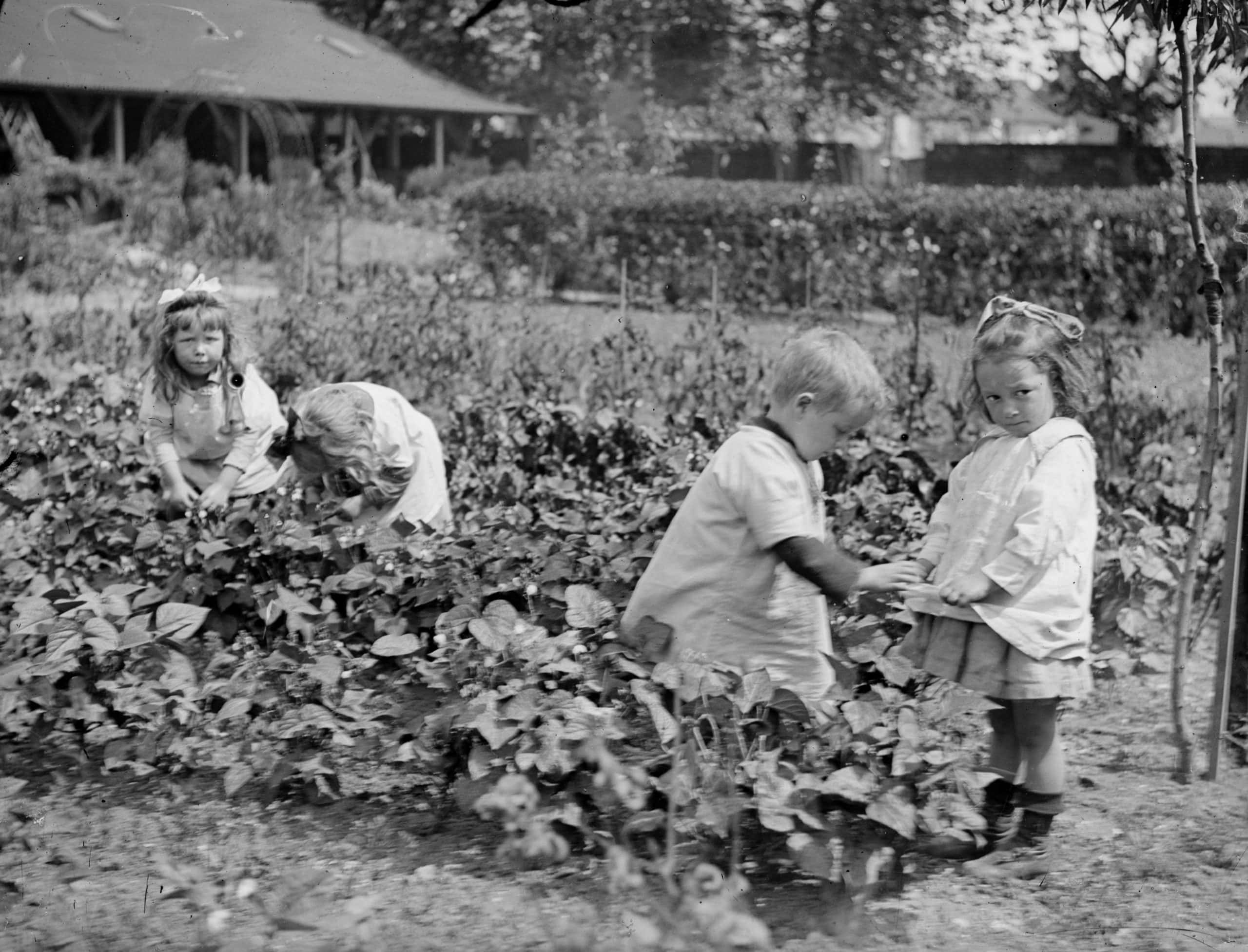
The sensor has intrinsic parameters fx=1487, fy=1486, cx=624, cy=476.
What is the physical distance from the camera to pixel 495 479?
16.4 feet

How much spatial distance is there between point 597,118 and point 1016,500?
92.6 feet

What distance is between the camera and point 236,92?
2827 cm

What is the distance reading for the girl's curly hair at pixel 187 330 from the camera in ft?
14.7

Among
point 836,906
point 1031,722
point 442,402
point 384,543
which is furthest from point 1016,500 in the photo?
point 442,402

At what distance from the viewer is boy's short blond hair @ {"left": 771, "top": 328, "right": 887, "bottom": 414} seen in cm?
265

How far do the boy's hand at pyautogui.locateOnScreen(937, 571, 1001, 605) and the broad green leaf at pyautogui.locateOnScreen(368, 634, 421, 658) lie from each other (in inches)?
43.0

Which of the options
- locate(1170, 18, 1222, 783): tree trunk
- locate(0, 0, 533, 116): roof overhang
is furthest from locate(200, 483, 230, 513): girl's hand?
locate(0, 0, 533, 116): roof overhang

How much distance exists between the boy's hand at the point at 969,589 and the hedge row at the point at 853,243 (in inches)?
363

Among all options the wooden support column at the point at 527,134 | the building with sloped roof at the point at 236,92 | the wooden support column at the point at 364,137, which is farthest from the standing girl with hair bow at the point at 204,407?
the wooden support column at the point at 527,134

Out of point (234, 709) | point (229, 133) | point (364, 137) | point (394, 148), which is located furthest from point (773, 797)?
point (394, 148)

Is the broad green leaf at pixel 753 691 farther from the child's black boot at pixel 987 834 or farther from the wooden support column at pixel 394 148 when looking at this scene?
the wooden support column at pixel 394 148

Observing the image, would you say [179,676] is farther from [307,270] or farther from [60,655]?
[307,270]

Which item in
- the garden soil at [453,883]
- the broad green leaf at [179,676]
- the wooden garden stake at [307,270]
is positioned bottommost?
the garden soil at [453,883]

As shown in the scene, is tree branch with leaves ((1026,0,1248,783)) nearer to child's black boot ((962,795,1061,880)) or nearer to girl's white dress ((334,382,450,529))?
child's black boot ((962,795,1061,880))
